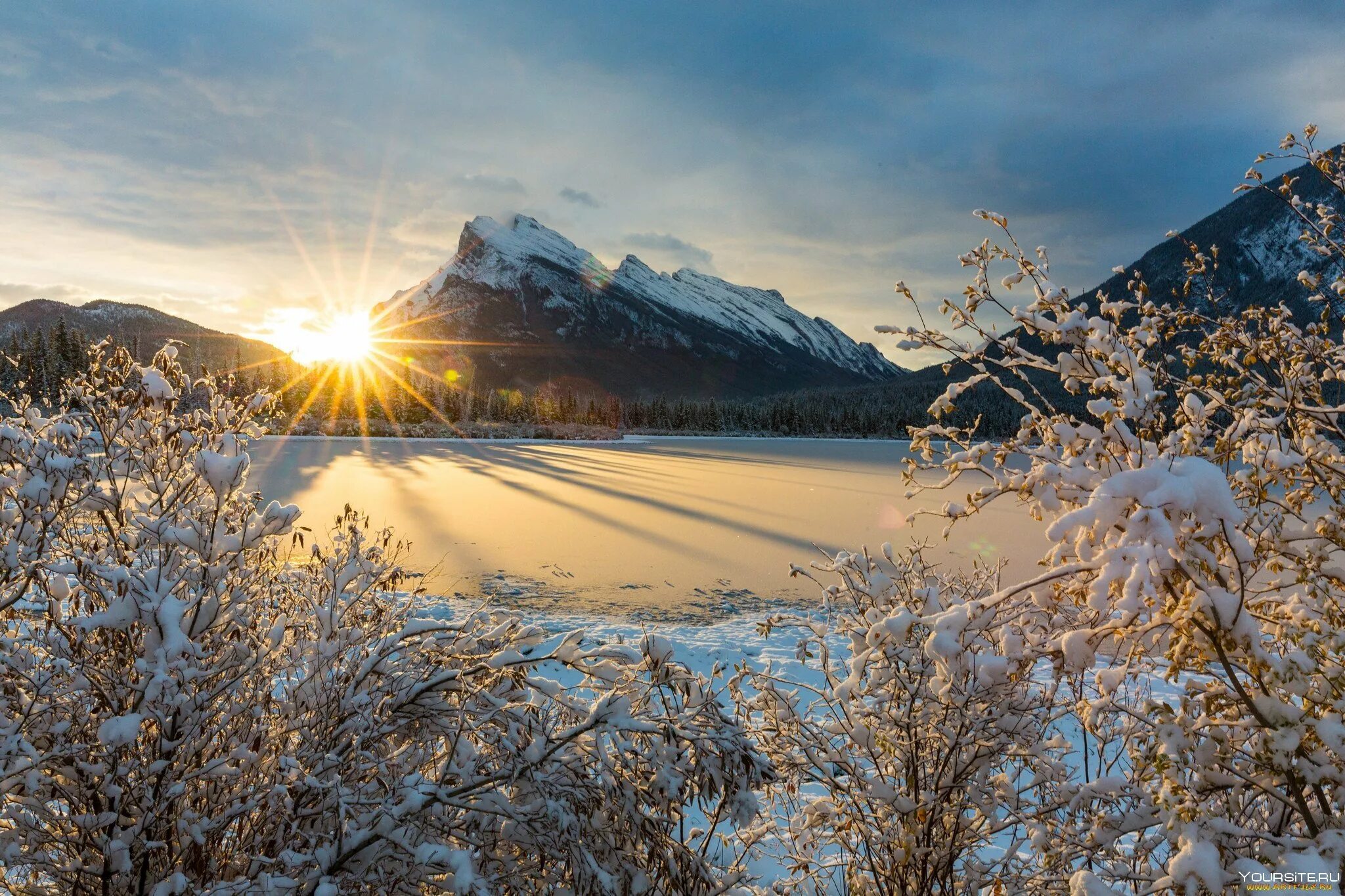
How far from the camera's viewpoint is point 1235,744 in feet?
8.10

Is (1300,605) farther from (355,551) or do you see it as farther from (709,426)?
(709,426)

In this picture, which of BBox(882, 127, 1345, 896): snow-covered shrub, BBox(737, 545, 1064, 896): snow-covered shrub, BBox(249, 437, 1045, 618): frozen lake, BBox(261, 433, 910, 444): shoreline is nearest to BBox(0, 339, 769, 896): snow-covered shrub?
BBox(737, 545, 1064, 896): snow-covered shrub

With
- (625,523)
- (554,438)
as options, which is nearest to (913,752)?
(625,523)

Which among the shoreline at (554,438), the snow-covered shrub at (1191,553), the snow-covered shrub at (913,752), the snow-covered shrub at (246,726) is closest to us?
the snow-covered shrub at (1191,553)

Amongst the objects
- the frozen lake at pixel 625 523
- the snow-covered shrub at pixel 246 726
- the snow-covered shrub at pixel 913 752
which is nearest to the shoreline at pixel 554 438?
the frozen lake at pixel 625 523

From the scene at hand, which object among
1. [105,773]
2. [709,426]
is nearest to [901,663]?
[105,773]

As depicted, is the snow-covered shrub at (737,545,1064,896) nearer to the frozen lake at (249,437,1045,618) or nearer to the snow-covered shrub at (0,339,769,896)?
the snow-covered shrub at (0,339,769,896)

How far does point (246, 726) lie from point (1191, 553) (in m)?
3.72

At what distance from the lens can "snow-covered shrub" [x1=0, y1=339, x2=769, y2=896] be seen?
99.9 inches

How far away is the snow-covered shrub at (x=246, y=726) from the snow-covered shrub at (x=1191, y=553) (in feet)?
4.67

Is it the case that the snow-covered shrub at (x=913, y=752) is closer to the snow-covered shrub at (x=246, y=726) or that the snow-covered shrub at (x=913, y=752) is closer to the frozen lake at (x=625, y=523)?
the snow-covered shrub at (x=246, y=726)

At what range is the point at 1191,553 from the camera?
1.97 meters

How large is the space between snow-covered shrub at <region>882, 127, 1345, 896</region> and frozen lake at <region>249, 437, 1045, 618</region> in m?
1.72

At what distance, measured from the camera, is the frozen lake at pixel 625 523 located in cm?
1209
